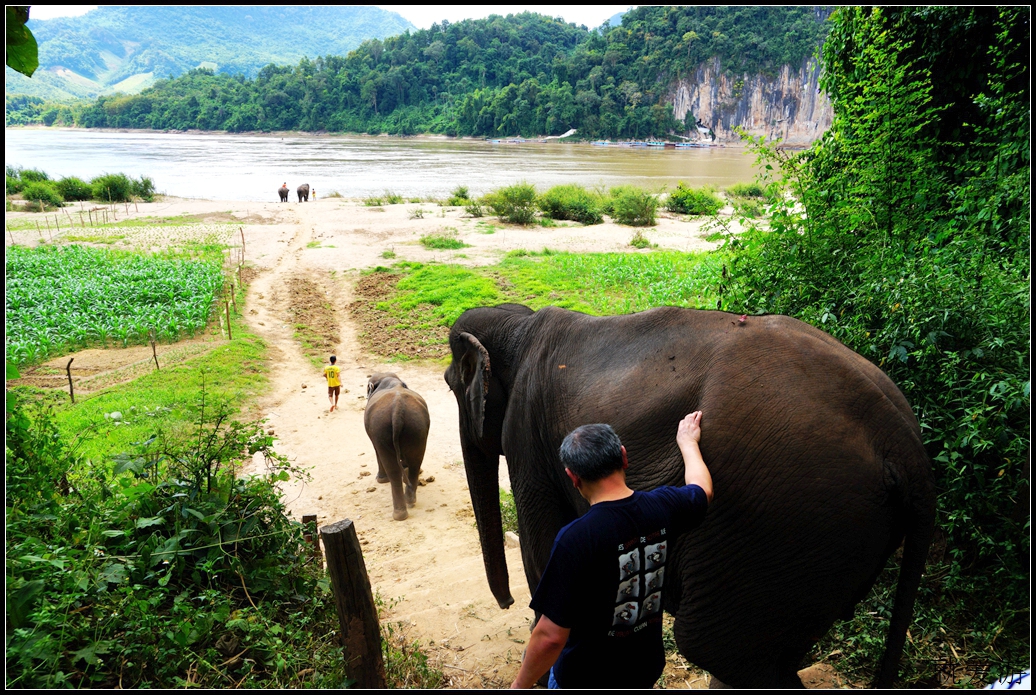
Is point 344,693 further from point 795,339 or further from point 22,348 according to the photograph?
point 22,348

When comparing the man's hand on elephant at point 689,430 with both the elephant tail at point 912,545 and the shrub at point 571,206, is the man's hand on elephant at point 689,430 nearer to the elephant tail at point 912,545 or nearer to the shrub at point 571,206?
the elephant tail at point 912,545

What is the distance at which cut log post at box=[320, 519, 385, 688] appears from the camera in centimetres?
350

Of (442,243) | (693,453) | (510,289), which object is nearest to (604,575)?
(693,453)

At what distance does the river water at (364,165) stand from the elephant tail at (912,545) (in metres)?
36.4

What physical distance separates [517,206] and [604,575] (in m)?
25.0

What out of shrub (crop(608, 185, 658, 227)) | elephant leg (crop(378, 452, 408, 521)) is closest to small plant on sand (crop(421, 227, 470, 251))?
shrub (crop(608, 185, 658, 227))

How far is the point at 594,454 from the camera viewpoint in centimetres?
225

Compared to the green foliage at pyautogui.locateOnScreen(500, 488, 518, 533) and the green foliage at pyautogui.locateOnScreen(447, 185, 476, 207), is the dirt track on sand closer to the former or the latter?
the green foliage at pyautogui.locateOnScreen(500, 488, 518, 533)

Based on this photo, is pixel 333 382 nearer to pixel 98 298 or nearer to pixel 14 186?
pixel 98 298

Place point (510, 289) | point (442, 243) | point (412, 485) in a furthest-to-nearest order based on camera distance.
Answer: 1. point (442, 243)
2. point (510, 289)
3. point (412, 485)

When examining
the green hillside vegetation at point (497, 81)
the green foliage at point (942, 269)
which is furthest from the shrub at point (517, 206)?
the green hillside vegetation at point (497, 81)

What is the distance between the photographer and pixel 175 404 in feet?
31.8

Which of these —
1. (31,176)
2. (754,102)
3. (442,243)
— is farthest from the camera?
(754,102)

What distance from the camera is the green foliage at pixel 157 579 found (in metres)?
2.96
